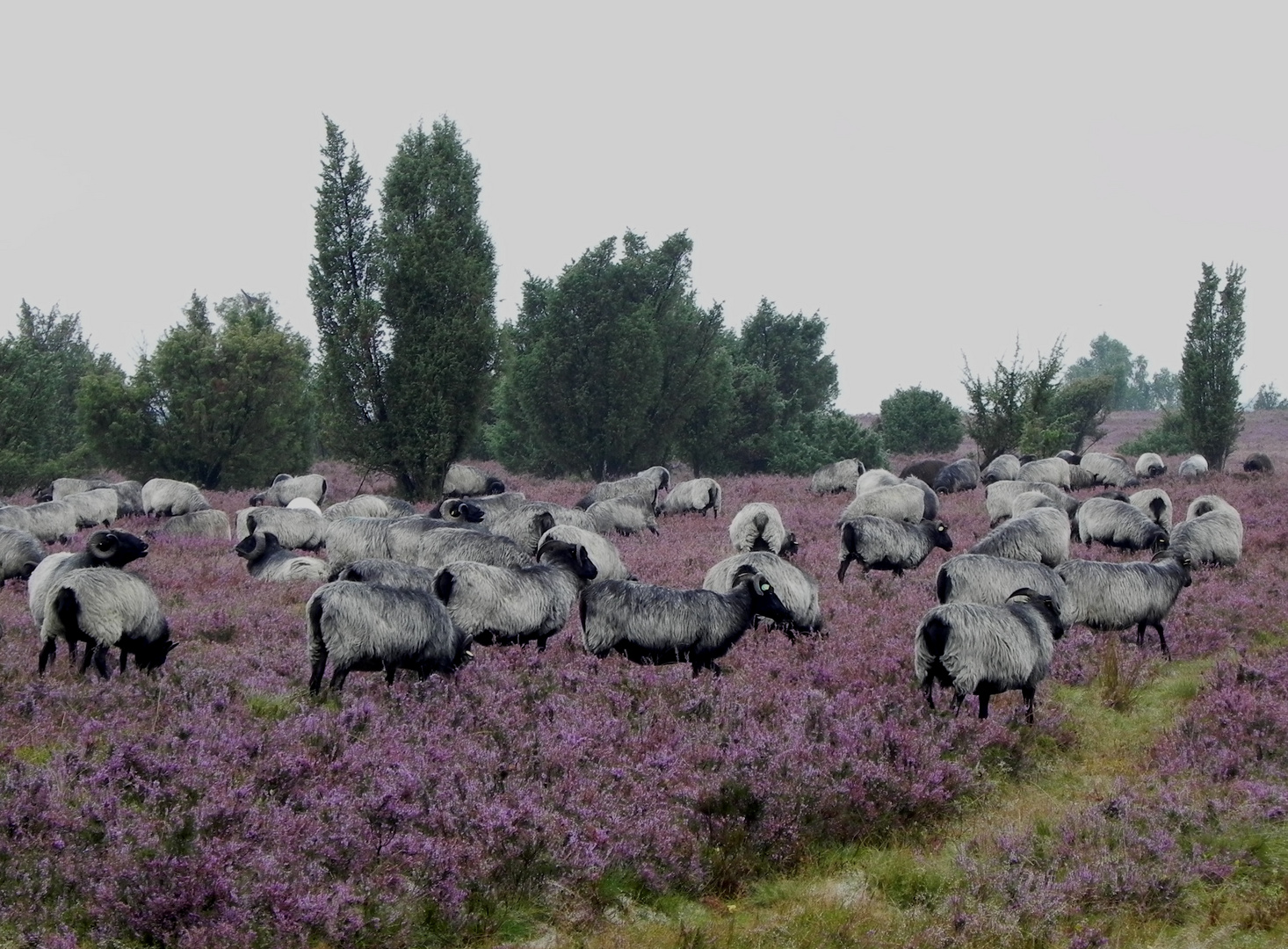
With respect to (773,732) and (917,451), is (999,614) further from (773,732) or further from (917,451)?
(917,451)

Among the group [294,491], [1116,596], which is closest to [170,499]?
[294,491]

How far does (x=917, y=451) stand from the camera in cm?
5372

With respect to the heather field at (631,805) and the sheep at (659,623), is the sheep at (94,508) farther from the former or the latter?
the sheep at (659,623)

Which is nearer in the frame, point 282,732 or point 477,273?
point 282,732

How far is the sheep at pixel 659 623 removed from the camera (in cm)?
1140

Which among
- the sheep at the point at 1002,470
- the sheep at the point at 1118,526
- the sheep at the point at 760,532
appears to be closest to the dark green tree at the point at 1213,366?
the sheep at the point at 1002,470

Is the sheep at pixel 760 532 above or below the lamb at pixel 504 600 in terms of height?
above

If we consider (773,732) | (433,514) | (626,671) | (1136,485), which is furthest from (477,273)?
(773,732)

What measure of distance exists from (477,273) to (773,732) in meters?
27.1

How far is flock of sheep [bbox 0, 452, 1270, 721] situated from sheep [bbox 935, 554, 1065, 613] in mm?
26

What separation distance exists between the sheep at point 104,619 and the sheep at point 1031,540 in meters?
12.9

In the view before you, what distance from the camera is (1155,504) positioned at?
24.0 metres

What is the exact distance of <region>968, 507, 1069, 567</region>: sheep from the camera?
58.1ft

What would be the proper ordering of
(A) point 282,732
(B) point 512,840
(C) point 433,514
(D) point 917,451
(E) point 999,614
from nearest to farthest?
(B) point 512,840 < (A) point 282,732 < (E) point 999,614 < (C) point 433,514 < (D) point 917,451
